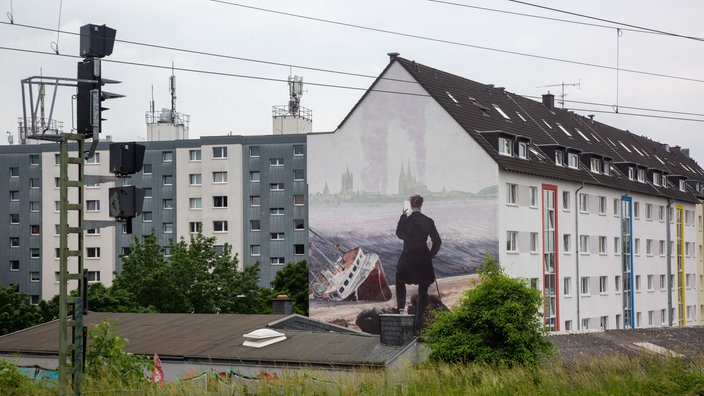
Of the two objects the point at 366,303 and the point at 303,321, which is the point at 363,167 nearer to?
the point at 366,303

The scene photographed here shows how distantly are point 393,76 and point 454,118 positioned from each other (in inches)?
170

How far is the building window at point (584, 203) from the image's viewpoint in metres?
58.5

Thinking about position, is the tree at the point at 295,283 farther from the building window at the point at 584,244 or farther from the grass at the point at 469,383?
the grass at the point at 469,383

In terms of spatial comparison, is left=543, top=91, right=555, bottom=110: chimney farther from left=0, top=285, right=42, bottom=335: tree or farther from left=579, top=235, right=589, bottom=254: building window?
left=0, top=285, right=42, bottom=335: tree

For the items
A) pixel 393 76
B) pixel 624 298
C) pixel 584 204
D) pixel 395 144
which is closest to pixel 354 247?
pixel 395 144

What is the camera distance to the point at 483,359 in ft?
97.8

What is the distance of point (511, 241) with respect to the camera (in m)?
51.4

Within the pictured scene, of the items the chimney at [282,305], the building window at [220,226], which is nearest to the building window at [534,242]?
the chimney at [282,305]

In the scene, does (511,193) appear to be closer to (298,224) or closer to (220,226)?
(298,224)

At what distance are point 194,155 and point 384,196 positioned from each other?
3597 centimetres

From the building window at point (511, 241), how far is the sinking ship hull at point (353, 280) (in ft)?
21.2

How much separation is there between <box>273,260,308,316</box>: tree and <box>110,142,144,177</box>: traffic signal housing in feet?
182

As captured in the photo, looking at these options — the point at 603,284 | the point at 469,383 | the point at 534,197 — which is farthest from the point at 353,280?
the point at 469,383

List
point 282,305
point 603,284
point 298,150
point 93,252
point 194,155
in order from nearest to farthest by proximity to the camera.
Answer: point 282,305 → point 603,284 → point 298,150 → point 194,155 → point 93,252
